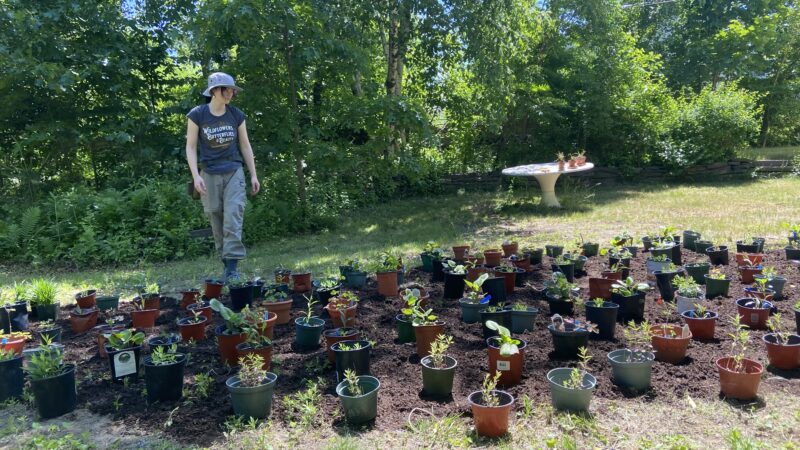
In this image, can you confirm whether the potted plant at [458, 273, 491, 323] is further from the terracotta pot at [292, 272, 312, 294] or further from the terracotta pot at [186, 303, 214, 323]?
the terracotta pot at [186, 303, 214, 323]

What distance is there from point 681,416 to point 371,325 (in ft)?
6.46

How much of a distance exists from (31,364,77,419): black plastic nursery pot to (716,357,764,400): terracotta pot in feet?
10.4

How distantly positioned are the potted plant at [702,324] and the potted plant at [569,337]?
0.66 m

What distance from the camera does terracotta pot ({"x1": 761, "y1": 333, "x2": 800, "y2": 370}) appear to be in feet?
9.27

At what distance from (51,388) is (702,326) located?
355 cm

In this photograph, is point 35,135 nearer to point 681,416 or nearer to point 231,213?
point 231,213

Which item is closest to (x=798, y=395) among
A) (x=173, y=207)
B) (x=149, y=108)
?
(x=173, y=207)

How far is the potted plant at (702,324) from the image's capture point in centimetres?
325

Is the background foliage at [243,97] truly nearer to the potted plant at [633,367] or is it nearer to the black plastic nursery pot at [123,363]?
the black plastic nursery pot at [123,363]

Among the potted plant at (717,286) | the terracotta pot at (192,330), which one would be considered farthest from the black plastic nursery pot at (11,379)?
the potted plant at (717,286)

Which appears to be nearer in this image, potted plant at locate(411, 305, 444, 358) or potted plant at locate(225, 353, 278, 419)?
potted plant at locate(225, 353, 278, 419)

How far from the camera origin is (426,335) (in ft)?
10.4

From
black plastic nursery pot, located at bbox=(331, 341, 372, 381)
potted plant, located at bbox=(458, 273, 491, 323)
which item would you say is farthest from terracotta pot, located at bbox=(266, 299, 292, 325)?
potted plant, located at bbox=(458, 273, 491, 323)

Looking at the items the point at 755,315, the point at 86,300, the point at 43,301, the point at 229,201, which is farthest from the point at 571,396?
the point at 43,301
